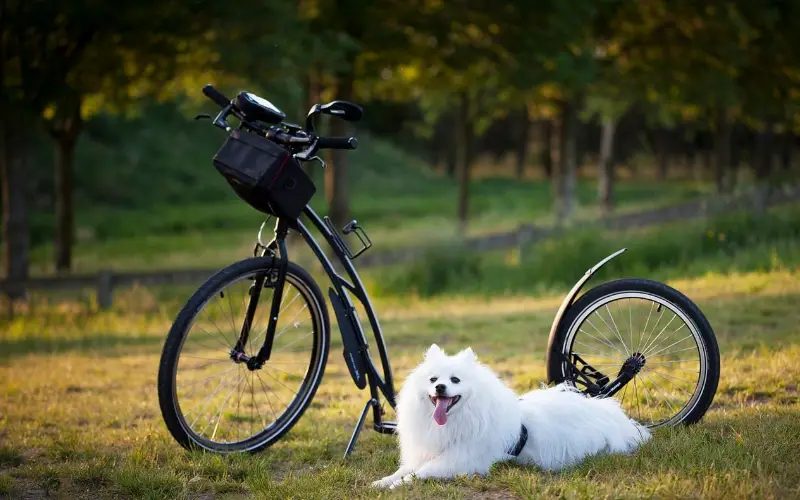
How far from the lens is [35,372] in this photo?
8789 mm

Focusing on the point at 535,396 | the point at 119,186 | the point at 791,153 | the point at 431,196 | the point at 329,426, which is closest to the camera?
the point at 535,396

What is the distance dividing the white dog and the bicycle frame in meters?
0.73

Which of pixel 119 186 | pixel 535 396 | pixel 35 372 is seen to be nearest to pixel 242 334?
pixel 535 396

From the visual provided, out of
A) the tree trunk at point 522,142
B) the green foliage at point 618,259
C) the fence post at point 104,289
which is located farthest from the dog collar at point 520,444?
the tree trunk at point 522,142

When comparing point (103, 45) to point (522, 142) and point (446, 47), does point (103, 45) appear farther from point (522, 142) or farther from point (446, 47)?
point (522, 142)

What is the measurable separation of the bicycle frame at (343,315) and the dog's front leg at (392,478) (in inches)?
25.9

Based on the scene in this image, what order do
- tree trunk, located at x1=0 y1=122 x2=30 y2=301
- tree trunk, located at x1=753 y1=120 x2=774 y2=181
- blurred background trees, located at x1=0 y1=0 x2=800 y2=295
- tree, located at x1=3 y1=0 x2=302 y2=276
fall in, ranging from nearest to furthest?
tree, located at x1=3 y1=0 x2=302 y2=276, blurred background trees, located at x1=0 y1=0 x2=800 y2=295, tree trunk, located at x1=0 y1=122 x2=30 y2=301, tree trunk, located at x1=753 y1=120 x2=774 y2=181

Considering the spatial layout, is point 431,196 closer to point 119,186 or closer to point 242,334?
point 119,186

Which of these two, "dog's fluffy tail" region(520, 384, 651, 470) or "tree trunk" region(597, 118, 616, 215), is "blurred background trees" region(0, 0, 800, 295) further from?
"dog's fluffy tail" region(520, 384, 651, 470)

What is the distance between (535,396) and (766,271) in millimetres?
7253

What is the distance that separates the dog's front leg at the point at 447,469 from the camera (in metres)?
4.05

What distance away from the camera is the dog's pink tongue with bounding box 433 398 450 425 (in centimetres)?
398

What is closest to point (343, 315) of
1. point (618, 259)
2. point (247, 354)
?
point (247, 354)

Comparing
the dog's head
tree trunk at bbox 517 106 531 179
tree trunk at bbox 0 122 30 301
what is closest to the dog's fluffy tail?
the dog's head
